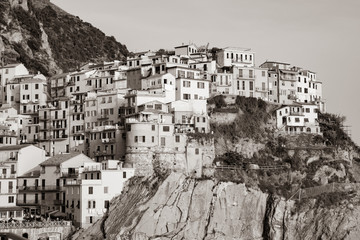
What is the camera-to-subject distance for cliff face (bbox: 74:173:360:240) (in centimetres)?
6569

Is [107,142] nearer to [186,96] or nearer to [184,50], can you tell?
[186,96]

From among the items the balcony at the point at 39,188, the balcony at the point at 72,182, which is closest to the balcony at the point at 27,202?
the balcony at the point at 39,188

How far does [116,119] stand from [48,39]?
53.2 m

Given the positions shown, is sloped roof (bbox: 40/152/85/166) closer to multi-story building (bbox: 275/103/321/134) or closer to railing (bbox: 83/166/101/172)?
railing (bbox: 83/166/101/172)

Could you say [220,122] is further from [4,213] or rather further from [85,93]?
[4,213]

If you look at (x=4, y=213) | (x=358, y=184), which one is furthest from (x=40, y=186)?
(x=358, y=184)

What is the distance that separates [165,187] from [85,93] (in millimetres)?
22210

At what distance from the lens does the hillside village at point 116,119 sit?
70438 mm

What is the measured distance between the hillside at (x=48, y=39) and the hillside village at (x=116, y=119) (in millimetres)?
18188

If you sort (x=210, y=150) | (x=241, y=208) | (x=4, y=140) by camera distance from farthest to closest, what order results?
(x=4, y=140) → (x=210, y=150) → (x=241, y=208)

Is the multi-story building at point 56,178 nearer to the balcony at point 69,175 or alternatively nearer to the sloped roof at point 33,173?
the balcony at point 69,175

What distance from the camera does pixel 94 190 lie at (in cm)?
6731

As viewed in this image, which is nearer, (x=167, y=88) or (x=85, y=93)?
(x=167, y=88)

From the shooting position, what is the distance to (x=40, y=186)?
242 ft
